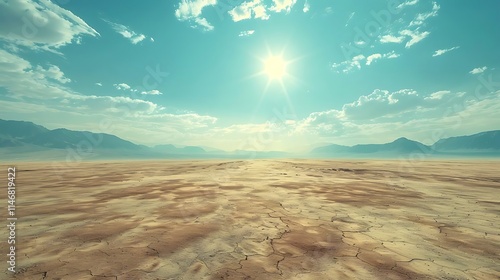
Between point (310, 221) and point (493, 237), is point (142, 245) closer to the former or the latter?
point (310, 221)

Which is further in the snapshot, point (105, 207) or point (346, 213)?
point (105, 207)

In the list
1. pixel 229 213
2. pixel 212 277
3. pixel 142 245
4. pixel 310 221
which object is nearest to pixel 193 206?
pixel 229 213

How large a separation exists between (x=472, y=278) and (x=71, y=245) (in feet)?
23.4

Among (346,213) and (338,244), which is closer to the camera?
(338,244)

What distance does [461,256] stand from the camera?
4.25 meters

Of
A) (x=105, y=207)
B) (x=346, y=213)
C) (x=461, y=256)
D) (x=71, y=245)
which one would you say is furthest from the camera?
(x=105, y=207)

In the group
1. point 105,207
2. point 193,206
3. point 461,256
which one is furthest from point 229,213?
point 461,256

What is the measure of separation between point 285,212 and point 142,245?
440cm

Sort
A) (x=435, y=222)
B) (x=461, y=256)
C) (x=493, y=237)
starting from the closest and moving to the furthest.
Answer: (x=461, y=256)
(x=493, y=237)
(x=435, y=222)

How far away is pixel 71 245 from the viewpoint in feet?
14.9

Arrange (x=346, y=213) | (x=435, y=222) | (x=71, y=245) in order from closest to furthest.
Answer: (x=71, y=245), (x=435, y=222), (x=346, y=213)

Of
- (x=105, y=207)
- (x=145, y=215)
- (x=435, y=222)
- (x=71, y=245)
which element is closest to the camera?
(x=71, y=245)

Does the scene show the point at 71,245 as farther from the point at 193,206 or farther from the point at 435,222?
the point at 435,222

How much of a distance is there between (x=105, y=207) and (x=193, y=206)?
302 cm
